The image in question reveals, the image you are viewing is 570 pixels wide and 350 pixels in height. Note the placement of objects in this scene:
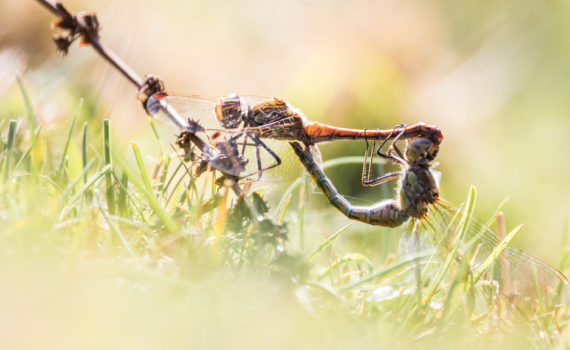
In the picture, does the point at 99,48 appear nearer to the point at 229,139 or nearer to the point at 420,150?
the point at 229,139

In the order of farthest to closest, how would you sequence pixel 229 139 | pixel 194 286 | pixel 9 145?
pixel 229 139, pixel 9 145, pixel 194 286

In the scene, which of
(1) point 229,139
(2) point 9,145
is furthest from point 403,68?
(2) point 9,145

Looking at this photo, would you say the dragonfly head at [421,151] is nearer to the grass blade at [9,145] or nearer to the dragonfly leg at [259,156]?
the dragonfly leg at [259,156]

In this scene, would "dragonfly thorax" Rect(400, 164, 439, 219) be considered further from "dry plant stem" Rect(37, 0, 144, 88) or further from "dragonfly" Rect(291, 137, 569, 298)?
"dry plant stem" Rect(37, 0, 144, 88)

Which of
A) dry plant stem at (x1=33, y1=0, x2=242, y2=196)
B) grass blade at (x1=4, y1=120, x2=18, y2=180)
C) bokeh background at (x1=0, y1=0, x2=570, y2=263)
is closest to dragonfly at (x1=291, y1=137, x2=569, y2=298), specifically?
dry plant stem at (x1=33, y1=0, x2=242, y2=196)

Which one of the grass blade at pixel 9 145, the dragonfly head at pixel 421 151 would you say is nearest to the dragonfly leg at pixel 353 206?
the dragonfly head at pixel 421 151

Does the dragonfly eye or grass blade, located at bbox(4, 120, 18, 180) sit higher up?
grass blade, located at bbox(4, 120, 18, 180)
